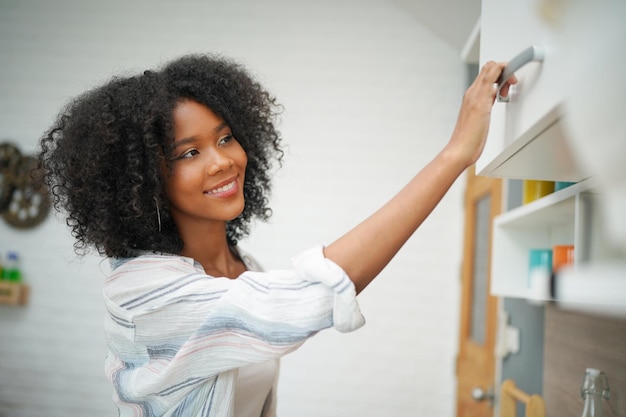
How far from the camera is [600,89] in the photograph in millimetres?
246

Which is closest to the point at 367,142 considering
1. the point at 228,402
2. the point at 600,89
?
the point at 228,402

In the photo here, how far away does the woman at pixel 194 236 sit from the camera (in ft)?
2.49

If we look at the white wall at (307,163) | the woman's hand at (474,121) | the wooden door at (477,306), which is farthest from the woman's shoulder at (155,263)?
the white wall at (307,163)

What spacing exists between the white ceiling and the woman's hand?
6.91ft

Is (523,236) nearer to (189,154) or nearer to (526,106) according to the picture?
(189,154)

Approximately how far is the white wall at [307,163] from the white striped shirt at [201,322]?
224 cm

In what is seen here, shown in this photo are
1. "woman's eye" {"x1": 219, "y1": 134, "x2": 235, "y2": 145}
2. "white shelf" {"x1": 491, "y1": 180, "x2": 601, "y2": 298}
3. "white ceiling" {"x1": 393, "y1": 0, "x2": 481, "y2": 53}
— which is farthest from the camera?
"white ceiling" {"x1": 393, "y1": 0, "x2": 481, "y2": 53}

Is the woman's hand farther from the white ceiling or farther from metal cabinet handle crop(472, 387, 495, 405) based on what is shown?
the white ceiling

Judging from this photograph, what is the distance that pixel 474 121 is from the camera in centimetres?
74

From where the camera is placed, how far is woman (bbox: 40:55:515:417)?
758 millimetres

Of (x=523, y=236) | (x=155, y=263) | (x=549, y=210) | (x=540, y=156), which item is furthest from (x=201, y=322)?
(x=523, y=236)

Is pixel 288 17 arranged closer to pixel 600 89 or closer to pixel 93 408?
pixel 93 408

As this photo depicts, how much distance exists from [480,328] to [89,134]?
84.5 inches

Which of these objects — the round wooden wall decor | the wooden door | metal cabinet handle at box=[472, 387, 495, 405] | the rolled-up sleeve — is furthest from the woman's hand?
the round wooden wall decor
